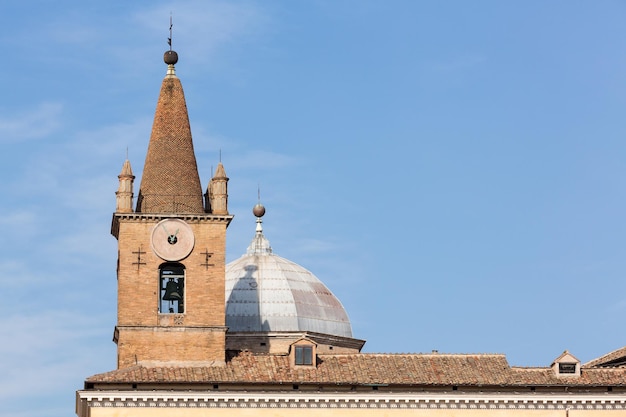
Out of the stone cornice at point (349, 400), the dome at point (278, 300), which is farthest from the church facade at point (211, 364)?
the dome at point (278, 300)

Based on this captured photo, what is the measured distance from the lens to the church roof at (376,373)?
5969 centimetres

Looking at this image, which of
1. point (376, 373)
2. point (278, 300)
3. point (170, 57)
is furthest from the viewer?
point (278, 300)

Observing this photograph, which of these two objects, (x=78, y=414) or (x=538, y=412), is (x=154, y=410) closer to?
(x=78, y=414)

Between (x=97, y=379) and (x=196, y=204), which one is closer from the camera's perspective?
(x=97, y=379)

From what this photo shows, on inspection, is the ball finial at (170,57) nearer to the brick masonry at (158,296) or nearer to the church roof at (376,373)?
the brick masonry at (158,296)

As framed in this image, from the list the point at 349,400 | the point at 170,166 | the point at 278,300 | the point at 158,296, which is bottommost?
the point at 349,400

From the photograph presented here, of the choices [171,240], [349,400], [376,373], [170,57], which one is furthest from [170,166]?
[349,400]

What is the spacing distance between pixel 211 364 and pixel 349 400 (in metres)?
4.50

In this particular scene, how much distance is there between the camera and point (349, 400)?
196ft

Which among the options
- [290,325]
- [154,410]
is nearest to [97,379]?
[154,410]

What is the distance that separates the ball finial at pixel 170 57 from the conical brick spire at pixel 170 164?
727 millimetres

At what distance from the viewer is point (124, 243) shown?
6166 centimetres

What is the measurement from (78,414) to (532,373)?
14.5m

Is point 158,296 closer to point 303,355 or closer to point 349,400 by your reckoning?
point 303,355
